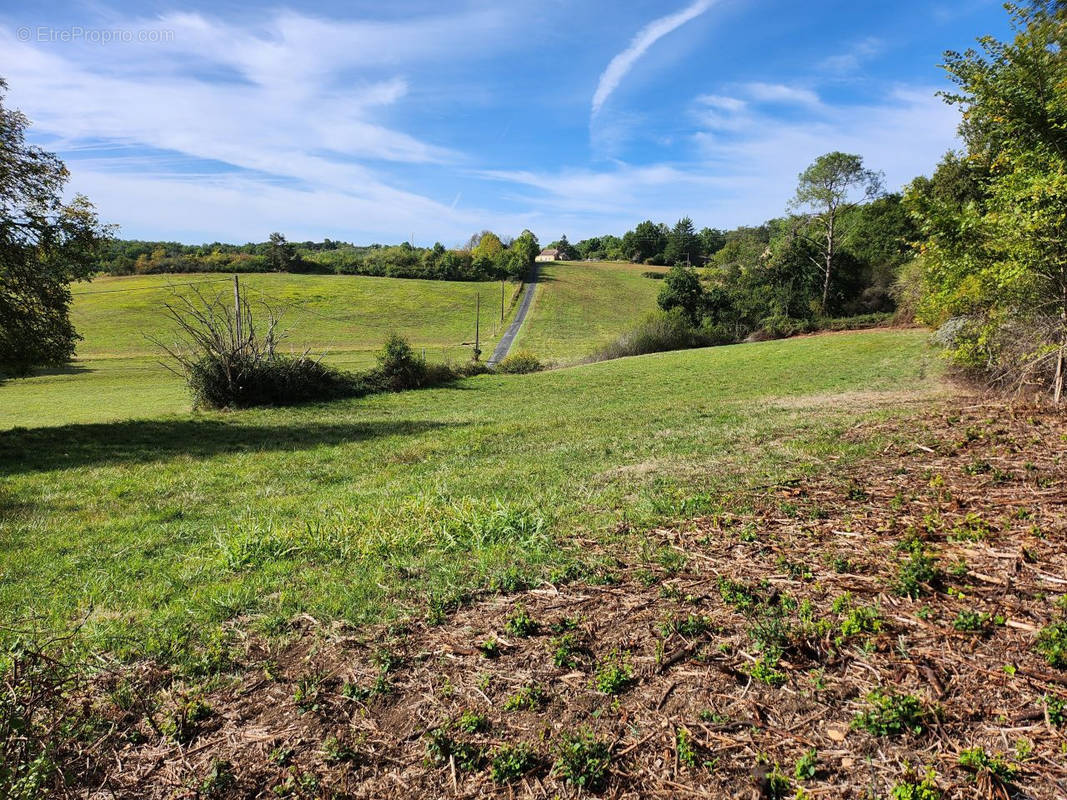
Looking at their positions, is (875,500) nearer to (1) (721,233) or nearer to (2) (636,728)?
(2) (636,728)

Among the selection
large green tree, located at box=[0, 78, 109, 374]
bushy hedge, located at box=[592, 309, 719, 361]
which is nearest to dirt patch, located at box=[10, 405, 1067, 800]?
large green tree, located at box=[0, 78, 109, 374]

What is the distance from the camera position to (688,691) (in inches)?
118

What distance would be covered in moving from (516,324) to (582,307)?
494 inches

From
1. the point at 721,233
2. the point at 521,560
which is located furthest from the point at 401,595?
the point at 721,233

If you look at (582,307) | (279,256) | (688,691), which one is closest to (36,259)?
(688,691)

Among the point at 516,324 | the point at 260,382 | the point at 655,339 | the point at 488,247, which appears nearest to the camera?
the point at 260,382

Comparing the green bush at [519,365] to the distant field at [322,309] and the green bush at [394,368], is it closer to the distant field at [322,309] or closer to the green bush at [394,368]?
the distant field at [322,309]

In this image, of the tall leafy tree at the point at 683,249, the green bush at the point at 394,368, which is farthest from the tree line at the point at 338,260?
the green bush at the point at 394,368

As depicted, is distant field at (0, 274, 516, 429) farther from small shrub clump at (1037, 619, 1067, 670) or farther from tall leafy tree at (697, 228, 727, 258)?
tall leafy tree at (697, 228, 727, 258)

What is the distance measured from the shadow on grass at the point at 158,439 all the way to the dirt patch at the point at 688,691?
1173 cm

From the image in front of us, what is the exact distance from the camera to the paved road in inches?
2106

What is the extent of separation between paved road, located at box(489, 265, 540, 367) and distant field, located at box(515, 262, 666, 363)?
105 centimetres

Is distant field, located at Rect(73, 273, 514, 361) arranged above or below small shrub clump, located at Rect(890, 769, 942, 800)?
above

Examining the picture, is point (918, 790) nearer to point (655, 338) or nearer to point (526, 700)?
point (526, 700)
